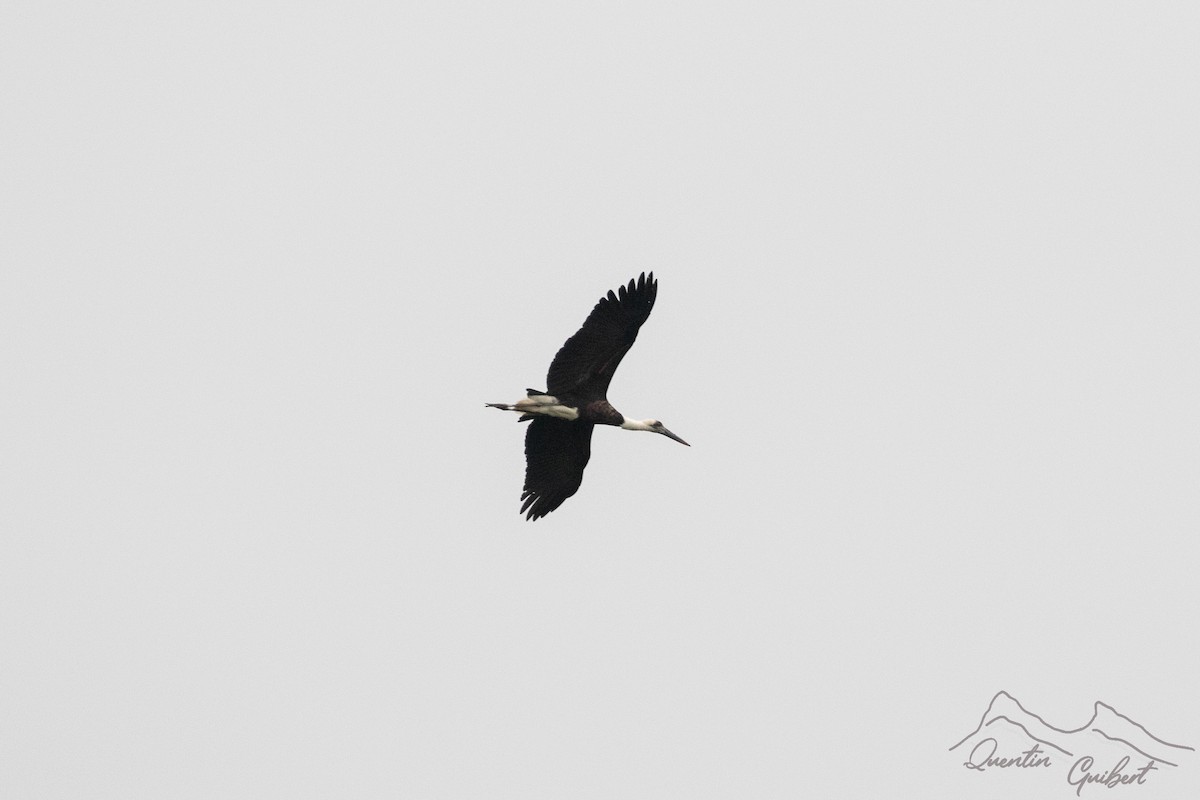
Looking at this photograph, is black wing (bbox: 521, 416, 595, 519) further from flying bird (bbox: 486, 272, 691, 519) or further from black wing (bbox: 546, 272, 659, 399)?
black wing (bbox: 546, 272, 659, 399)

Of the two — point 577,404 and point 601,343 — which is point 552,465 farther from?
point 601,343

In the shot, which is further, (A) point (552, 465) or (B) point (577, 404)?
(A) point (552, 465)

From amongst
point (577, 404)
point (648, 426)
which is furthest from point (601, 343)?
point (648, 426)

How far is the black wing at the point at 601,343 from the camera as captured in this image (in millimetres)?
26891

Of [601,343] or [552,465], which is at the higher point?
[601,343]

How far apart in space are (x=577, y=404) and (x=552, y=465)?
1464mm

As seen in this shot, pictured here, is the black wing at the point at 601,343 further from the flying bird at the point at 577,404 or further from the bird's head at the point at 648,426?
the bird's head at the point at 648,426

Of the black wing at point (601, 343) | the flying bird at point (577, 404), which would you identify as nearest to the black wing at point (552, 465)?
the flying bird at point (577, 404)

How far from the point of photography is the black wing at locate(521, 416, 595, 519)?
2861cm

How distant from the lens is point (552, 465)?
94.7 ft

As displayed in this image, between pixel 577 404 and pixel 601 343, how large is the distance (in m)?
1.16

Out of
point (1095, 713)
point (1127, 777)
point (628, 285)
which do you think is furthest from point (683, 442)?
point (1095, 713)

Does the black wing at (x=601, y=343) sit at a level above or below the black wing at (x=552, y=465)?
above

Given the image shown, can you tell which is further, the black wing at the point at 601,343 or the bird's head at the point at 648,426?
the bird's head at the point at 648,426
